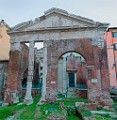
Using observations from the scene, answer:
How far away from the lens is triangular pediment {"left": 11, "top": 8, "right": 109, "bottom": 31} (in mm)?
13391

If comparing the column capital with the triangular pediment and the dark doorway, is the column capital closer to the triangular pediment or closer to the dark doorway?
the triangular pediment

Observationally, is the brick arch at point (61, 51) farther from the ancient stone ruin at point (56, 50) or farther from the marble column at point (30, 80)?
the marble column at point (30, 80)

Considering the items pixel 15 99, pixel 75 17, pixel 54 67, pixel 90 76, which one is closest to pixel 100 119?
pixel 90 76

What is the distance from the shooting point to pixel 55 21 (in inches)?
549

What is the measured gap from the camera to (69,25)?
1353cm

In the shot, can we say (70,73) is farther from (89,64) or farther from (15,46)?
(15,46)

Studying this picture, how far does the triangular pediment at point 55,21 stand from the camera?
13.4 meters

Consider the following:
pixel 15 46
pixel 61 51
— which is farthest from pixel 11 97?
pixel 61 51

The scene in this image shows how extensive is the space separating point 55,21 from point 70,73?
9.93 m

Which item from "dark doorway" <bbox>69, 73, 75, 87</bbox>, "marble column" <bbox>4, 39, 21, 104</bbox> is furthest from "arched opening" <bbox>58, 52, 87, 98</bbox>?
"marble column" <bbox>4, 39, 21, 104</bbox>

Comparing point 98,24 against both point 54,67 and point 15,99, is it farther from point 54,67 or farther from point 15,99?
point 15,99

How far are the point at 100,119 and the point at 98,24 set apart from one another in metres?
8.31

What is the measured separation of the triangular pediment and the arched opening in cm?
707

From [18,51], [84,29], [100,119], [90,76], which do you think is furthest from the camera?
[18,51]
